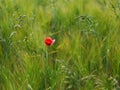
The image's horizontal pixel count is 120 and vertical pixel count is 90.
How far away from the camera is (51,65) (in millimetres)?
1586

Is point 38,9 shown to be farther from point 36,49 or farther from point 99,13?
point 36,49

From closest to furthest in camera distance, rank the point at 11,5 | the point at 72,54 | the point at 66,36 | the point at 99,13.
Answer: the point at 72,54, the point at 66,36, the point at 99,13, the point at 11,5

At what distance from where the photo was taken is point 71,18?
194 centimetres

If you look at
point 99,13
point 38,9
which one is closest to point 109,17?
point 99,13

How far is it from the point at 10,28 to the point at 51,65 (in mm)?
402

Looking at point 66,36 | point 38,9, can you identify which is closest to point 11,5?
point 38,9

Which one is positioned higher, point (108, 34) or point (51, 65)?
point (108, 34)

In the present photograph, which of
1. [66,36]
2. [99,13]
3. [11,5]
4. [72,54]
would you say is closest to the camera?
[72,54]

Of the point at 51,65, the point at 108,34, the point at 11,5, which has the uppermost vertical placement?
the point at 11,5

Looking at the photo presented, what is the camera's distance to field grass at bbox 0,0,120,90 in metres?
1.49

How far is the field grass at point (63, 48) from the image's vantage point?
1.49m

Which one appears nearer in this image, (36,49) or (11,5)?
(36,49)

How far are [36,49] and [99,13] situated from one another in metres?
0.47

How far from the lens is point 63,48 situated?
164 centimetres
